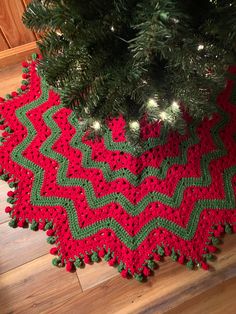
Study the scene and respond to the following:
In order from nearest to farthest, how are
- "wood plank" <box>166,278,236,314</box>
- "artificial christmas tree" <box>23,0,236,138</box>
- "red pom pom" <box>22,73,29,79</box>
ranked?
"artificial christmas tree" <box>23,0,236,138</box>
"wood plank" <box>166,278,236,314</box>
"red pom pom" <box>22,73,29,79</box>

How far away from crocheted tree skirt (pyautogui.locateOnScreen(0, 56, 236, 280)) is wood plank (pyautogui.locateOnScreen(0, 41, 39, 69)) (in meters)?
0.31

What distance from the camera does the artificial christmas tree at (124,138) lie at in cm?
60

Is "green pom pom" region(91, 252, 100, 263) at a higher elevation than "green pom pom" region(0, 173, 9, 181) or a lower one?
lower

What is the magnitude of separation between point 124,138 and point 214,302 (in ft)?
1.69

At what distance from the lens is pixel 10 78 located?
121cm

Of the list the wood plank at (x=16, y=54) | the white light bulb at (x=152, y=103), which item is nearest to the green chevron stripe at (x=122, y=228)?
the white light bulb at (x=152, y=103)

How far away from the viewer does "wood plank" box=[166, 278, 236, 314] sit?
2.71 feet

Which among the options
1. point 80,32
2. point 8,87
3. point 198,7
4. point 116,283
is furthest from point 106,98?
point 8,87

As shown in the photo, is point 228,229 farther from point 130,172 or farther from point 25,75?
point 25,75

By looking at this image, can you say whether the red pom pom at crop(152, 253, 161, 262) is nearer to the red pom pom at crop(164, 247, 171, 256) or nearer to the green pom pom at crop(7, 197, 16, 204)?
the red pom pom at crop(164, 247, 171, 256)

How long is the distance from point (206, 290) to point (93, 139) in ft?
1.72

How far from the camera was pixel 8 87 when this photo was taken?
1.19 metres

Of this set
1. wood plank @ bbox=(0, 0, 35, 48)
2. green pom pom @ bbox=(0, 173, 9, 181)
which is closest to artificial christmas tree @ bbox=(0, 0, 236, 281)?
green pom pom @ bbox=(0, 173, 9, 181)

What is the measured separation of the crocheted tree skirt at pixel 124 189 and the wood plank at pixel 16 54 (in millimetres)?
314
